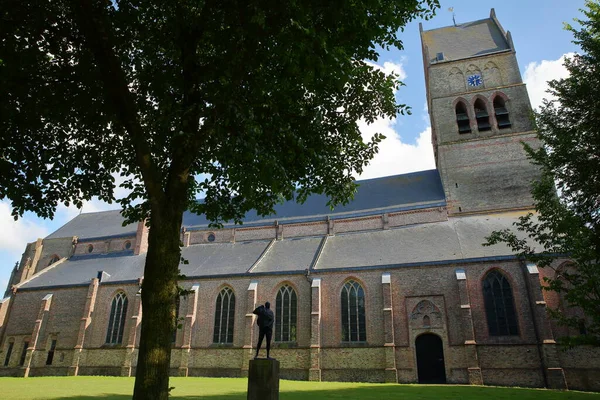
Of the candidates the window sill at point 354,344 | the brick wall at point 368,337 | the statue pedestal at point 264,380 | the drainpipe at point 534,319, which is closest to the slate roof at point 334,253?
the brick wall at point 368,337

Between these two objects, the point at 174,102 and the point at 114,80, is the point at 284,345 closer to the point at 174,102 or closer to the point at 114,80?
the point at 174,102

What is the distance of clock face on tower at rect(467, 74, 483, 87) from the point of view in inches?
1218

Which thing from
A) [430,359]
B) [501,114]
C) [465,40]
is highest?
[465,40]

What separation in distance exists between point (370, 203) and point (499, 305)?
39.2ft

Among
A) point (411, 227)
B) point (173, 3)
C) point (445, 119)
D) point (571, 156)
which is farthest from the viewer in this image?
point (445, 119)

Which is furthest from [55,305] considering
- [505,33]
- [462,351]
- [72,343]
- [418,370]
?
[505,33]

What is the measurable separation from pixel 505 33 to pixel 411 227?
735 inches

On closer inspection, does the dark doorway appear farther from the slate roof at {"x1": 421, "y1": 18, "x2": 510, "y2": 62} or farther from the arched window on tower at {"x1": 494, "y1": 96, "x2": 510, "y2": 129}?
the slate roof at {"x1": 421, "y1": 18, "x2": 510, "y2": 62}

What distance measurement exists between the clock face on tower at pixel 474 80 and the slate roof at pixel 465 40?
2006 millimetres

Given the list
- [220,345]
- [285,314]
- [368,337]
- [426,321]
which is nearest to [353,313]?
[368,337]

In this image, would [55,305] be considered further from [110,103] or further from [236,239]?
[110,103]

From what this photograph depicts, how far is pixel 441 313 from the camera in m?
21.7

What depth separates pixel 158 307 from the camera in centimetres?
684

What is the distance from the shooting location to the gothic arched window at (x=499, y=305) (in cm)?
2089
